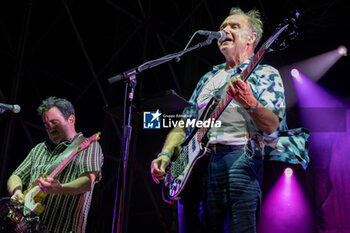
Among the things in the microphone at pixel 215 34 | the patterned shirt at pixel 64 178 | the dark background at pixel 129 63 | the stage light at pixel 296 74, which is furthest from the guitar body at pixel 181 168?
the stage light at pixel 296 74

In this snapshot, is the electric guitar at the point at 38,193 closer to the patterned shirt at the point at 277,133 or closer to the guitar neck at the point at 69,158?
the guitar neck at the point at 69,158

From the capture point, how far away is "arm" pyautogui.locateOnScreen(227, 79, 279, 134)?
1818 mm

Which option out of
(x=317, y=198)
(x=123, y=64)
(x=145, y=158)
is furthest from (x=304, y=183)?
(x=123, y=64)

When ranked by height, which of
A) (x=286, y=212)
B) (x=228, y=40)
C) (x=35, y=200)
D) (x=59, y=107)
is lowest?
(x=286, y=212)

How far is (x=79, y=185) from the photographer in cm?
265

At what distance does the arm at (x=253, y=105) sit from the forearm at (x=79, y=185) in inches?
55.5

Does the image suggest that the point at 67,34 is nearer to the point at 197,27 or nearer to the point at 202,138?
the point at 197,27

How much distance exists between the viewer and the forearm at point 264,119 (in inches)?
72.6

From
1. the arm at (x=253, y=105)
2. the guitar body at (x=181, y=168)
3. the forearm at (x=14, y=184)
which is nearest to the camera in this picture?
the arm at (x=253, y=105)

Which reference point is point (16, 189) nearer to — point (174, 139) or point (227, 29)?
point (174, 139)

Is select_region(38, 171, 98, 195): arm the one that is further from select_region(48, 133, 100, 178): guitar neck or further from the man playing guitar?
select_region(48, 133, 100, 178): guitar neck

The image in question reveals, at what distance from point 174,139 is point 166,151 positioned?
0.12 metres

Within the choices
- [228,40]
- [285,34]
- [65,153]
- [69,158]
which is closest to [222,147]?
[285,34]

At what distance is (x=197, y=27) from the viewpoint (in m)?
5.12
